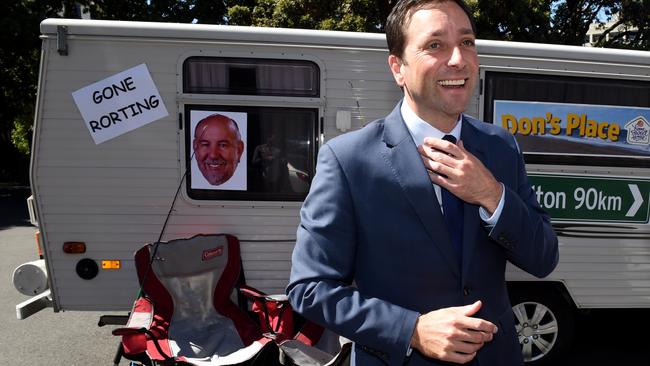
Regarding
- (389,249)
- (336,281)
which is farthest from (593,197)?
(336,281)

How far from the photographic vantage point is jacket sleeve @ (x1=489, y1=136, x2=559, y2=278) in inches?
52.0

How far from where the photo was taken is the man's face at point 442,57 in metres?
1.37

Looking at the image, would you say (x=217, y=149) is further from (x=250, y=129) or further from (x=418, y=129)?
(x=418, y=129)

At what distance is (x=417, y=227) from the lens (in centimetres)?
135

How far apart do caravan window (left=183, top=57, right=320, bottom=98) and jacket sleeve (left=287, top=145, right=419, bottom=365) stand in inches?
103

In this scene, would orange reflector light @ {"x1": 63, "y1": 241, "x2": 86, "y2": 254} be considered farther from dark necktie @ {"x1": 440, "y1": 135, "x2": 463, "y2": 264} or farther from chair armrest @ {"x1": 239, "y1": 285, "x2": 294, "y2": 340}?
dark necktie @ {"x1": 440, "y1": 135, "x2": 463, "y2": 264}

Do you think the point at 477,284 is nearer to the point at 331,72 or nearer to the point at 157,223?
the point at 331,72

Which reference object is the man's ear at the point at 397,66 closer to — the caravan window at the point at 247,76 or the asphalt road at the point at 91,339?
the caravan window at the point at 247,76

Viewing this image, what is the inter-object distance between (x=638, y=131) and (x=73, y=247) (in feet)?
15.3

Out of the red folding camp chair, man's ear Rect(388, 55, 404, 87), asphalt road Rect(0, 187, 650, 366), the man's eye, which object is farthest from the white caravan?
the man's eye

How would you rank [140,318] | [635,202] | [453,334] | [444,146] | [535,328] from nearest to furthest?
[453,334] → [444,146] → [140,318] → [635,202] → [535,328]

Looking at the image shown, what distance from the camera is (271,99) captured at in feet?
13.0

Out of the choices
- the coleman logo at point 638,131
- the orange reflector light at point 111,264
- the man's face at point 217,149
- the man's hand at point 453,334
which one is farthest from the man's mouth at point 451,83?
the coleman logo at point 638,131

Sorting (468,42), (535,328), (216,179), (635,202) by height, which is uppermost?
(468,42)
